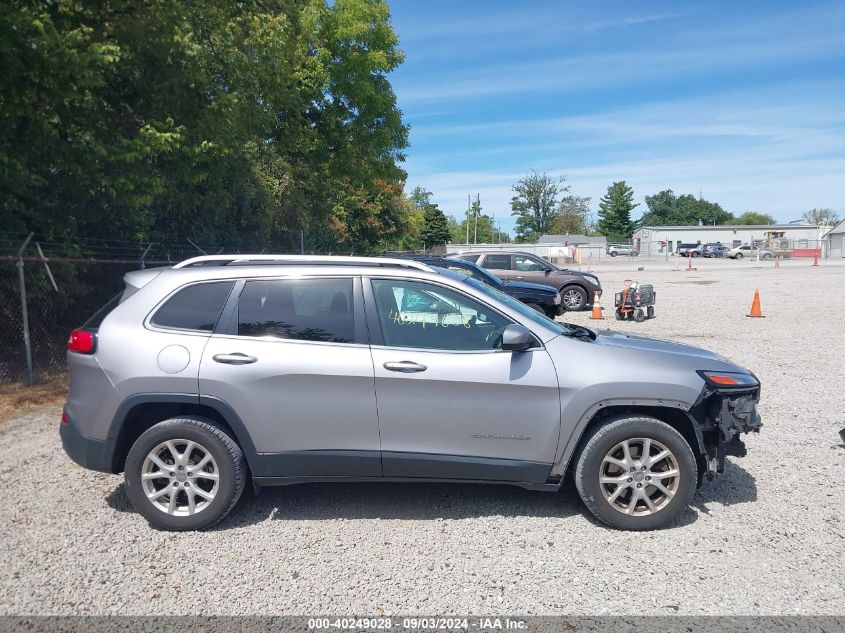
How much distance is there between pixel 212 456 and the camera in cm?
411

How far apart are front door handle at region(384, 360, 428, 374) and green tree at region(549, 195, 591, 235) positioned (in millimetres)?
114805

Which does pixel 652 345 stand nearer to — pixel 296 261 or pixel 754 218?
pixel 296 261

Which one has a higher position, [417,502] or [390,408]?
[390,408]

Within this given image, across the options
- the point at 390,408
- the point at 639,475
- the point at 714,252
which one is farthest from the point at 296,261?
the point at 714,252

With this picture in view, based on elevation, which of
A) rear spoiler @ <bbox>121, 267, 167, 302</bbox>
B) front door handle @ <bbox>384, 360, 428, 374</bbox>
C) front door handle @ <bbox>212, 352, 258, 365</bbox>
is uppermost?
rear spoiler @ <bbox>121, 267, 167, 302</bbox>

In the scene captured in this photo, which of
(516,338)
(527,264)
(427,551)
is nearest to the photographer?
(427,551)

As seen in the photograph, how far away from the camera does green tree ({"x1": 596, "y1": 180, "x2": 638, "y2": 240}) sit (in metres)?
107

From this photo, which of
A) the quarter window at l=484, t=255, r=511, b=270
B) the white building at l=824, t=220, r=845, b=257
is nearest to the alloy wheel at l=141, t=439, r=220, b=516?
the quarter window at l=484, t=255, r=511, b=270

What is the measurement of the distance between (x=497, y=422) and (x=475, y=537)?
0.75 meters

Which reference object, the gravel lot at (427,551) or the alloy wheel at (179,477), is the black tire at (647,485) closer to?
the gravel lot at (427,551)

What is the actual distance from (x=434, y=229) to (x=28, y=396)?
86223mm

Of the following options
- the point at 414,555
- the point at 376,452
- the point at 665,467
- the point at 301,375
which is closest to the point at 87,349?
the point at 301,375

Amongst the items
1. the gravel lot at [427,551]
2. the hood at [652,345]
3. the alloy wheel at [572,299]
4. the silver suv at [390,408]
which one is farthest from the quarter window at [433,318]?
the alloy wheel at [572,299]

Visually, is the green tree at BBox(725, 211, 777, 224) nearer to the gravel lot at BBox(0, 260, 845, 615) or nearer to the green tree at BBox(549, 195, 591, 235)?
the green tree at BBox(549, 195, 591, 235)
